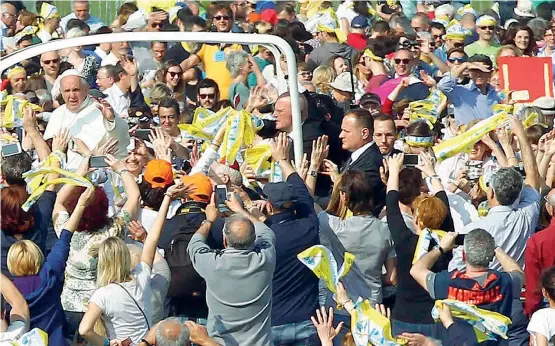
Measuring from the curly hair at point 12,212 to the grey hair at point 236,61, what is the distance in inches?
189

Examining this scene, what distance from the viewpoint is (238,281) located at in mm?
7672

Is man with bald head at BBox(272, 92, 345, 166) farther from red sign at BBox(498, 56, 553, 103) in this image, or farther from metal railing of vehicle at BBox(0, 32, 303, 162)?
red sign at BBox(498, 56, 553, 103)

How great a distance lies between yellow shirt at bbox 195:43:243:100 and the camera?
13.3 m

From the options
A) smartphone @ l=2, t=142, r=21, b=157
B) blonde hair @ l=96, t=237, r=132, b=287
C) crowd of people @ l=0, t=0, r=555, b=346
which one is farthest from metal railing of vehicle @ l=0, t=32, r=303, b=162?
blonde hair @ l=96, t=237, r=132, b=287

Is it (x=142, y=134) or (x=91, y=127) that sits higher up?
(x=91, y=127)

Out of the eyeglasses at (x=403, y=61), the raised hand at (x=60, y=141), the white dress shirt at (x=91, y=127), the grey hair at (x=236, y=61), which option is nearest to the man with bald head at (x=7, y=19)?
the grey hair at (x=236, y=61)

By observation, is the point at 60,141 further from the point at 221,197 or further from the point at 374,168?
the point at 374,168

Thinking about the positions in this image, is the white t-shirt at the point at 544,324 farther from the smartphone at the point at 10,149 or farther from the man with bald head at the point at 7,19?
the man with bald head at the point at 7,19

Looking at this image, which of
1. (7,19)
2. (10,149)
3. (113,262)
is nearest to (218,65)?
(7,19)

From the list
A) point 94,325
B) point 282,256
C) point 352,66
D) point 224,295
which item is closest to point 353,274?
point 282,256

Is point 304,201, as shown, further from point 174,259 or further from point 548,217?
point 548,217

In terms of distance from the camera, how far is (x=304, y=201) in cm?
823

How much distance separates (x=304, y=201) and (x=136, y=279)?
1219 millimetres

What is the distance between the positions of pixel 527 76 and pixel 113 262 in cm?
572
